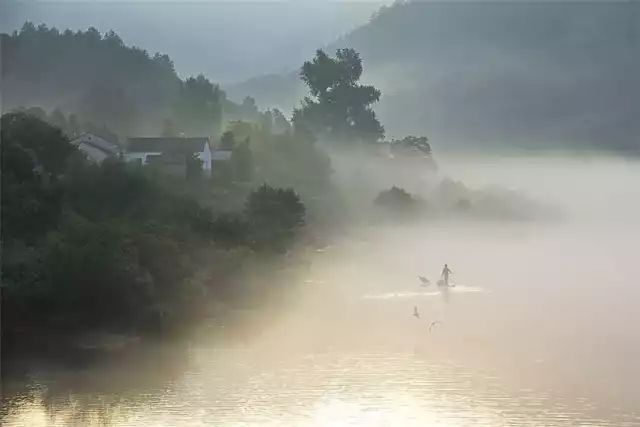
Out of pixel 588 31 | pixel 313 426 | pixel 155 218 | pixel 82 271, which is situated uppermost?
pixel 588 31

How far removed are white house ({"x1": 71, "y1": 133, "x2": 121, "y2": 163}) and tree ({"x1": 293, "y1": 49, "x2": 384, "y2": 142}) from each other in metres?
21.7

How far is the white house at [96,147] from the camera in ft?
104

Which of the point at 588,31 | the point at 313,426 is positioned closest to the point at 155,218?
the point at 313,426

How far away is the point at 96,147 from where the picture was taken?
32.8 metres

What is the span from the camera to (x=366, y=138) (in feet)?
185

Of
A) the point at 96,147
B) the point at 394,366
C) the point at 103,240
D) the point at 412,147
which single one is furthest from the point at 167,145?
the point at 412,147

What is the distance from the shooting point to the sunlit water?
44.2 feet

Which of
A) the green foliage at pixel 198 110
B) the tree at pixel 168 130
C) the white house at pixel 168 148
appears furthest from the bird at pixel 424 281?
the green foliage at pixel 198 110

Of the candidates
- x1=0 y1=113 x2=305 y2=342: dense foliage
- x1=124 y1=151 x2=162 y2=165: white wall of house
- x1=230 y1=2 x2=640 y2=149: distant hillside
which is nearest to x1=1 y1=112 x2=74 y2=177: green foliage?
x1=0 y1=113 x2=305 y2=342: dense foliage

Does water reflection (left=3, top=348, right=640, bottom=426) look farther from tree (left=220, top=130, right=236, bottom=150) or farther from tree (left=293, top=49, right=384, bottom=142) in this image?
tree (left=293, top=49, right=384, bottom=142)

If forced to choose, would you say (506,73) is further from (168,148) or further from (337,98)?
(168,148)

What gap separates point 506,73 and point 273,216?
87370mm

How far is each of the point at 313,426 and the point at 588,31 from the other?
103300 mm

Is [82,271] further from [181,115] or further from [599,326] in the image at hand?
[181,115]
